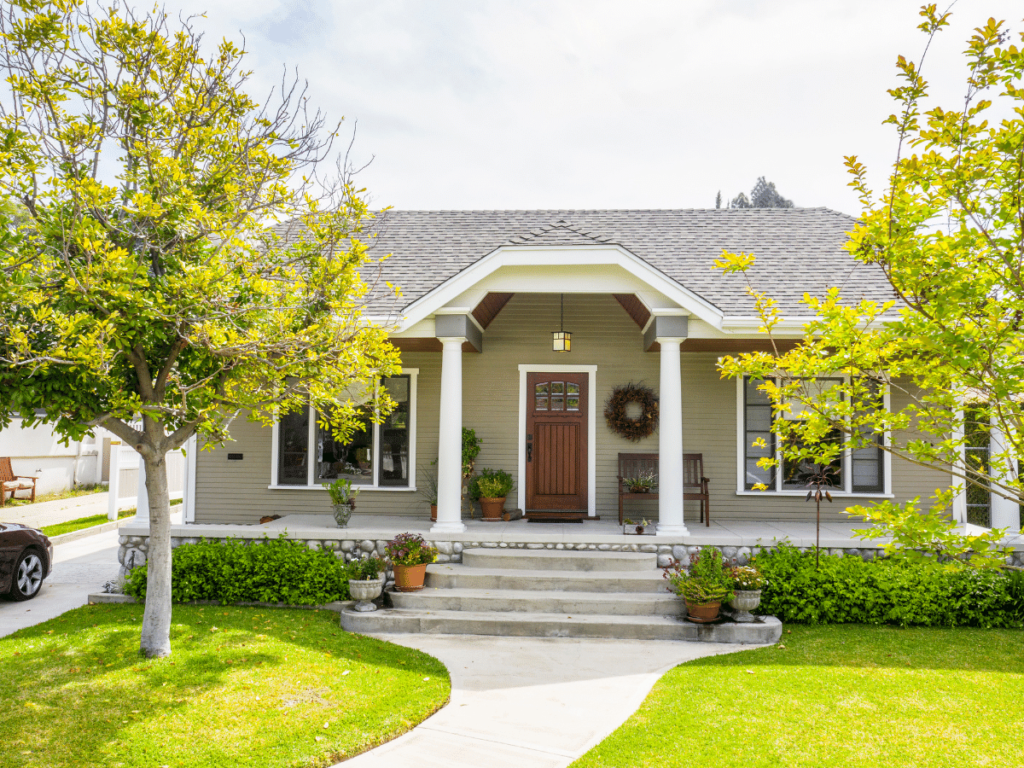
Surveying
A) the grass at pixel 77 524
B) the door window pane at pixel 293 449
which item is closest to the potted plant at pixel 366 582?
the door window pane at pixel 293 449

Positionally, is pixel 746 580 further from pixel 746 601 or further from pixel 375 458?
pixel 375 458

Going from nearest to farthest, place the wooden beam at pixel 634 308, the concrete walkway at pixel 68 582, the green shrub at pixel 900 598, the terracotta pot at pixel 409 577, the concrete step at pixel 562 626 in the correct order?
1. the concrete step at pixel 562 626
2. the green shrub at pixel 900 598
3. the concrete walkway at pixel 68 582
4. the terracotta pot at pixel 409 577
5. the wooden beam at pixel 634 308

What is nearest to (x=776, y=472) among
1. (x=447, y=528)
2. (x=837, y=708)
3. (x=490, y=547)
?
(x=490, y=547)

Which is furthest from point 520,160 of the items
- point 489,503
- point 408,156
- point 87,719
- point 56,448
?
point 56,448

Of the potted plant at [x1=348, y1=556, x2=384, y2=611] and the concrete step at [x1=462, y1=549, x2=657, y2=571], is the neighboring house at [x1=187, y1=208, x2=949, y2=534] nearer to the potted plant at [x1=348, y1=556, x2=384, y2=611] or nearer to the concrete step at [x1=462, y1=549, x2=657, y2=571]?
the concrete step at [x1=462, y1=549, x2=657, y2=571]

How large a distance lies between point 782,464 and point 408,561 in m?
5.74

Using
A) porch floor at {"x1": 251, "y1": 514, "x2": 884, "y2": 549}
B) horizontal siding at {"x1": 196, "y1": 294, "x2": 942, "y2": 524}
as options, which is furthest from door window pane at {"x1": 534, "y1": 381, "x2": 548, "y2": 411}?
porch floor at {"x1": 251, "y1": 514, "x2": 884, "y2": 549}

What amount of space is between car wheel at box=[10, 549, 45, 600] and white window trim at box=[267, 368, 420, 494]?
9.68 feet

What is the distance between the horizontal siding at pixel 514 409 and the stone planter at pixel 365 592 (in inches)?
115

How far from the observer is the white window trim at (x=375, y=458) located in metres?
10.0

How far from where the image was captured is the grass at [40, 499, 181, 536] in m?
12.4

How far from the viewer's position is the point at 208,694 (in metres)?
4.84

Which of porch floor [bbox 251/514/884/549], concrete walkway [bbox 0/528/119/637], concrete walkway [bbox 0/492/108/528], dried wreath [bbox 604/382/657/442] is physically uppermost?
dried wreath [bbox 604/382/657/442]

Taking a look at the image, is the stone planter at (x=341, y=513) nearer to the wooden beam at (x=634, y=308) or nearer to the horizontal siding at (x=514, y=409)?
the horizontal siding at (x=514, y=409)
